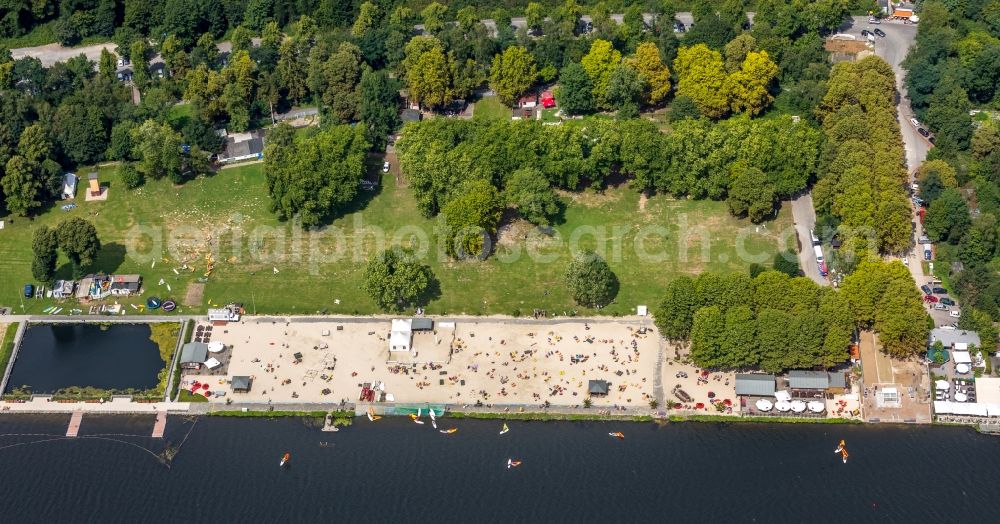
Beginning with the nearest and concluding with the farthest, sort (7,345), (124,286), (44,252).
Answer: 1. (7,345)
2. (44,252)
3. (124,286)

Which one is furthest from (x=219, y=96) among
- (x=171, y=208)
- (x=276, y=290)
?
(x=276, y=290)

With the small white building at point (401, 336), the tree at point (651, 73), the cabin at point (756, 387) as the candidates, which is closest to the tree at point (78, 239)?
the small white building at point (401, 336)

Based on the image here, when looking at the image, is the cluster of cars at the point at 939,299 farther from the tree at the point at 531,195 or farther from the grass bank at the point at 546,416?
the tree at the point at 531,195

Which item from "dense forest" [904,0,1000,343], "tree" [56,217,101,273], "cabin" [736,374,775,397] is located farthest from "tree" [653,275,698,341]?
"tree" [56,217,101,273]

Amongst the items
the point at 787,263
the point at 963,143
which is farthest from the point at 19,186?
the point at 963,143

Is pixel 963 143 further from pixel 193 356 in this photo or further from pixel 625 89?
pixel 193 356

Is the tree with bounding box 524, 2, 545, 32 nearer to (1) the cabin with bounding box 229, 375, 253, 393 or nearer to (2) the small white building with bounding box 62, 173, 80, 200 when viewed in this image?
(2) the small white building with bounding box 62, 173, 80, 200
